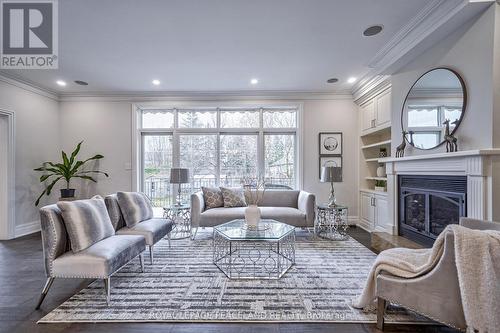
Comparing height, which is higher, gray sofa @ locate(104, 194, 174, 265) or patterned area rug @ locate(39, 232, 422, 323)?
gray sofa @ locate(104, 194, 174, 265)

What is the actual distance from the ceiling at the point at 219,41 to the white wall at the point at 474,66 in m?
0.50

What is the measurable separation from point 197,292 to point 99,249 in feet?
3.07

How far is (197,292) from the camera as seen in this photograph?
89.0 inches

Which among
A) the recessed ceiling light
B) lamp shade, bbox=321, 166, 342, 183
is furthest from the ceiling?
lamp shade, bbox=321, 166, 342, 183

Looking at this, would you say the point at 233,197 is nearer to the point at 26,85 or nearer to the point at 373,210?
the point at 373,210

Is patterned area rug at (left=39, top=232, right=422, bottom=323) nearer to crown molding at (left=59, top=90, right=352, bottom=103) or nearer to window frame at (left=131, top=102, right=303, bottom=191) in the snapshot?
window frame at (left=131, top=102, right=303, bottom=191)

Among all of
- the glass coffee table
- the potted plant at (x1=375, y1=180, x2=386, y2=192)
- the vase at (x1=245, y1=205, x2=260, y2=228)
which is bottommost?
the glass coffee table

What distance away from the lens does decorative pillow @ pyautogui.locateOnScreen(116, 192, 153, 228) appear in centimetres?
297

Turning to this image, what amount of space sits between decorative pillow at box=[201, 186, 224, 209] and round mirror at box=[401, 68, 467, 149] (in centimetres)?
299

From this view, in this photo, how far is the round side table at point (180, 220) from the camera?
413 cm

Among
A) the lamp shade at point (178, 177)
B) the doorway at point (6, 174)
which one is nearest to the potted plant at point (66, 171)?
the doorway at point (6, 174)

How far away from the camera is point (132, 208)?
303cm

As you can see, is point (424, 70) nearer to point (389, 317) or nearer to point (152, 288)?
point (389, 317)

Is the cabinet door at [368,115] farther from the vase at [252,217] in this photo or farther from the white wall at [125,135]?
the vase at [252,217]
